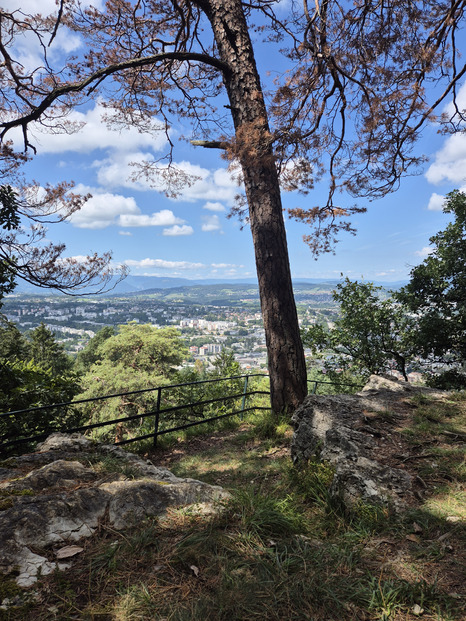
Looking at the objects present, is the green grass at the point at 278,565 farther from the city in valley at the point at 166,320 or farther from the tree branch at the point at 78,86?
the city in valley at the point at 166,320

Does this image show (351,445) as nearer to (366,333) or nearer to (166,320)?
(366,333)

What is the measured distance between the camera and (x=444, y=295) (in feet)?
35.2

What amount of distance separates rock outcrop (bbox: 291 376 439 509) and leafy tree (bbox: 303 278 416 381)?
6.52m

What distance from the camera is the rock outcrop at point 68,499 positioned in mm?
1851

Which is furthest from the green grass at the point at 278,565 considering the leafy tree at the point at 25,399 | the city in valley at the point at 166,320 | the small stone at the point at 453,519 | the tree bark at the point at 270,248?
the city in valley at the point at 166,320

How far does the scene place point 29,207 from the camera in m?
5.25

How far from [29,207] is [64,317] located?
76884 mm

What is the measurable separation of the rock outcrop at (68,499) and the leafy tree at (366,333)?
32.8 ft

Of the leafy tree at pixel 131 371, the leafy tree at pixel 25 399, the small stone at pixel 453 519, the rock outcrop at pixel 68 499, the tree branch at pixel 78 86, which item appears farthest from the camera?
the leafy tree at pixel 131 371

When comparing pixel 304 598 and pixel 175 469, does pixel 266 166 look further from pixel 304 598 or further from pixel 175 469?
pixel 304 598

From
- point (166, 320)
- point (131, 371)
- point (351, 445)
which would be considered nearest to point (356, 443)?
point (351, 445)

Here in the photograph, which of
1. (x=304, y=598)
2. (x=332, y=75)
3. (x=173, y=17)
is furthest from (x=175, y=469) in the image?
(x=173, y=17)

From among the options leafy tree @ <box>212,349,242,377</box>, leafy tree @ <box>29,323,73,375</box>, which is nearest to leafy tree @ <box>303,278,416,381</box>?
leafy tree @ <box>212,349,242,377</box>

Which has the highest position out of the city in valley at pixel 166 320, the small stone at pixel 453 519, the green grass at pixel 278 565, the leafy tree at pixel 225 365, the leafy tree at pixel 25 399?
the green grass at pixel 278 565
